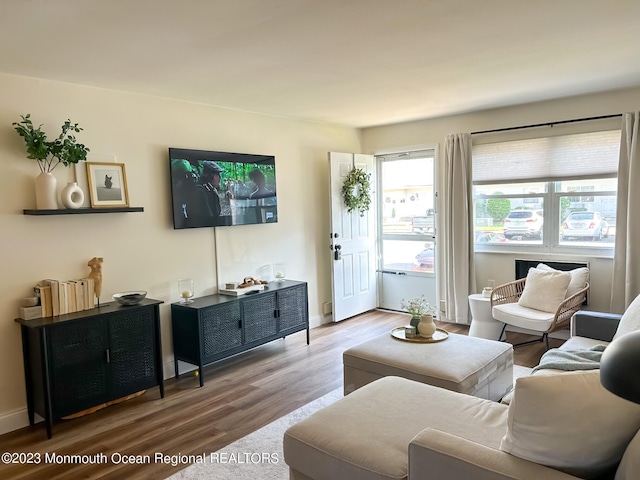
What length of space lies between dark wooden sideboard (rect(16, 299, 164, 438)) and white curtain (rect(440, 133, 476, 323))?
10.9 feet

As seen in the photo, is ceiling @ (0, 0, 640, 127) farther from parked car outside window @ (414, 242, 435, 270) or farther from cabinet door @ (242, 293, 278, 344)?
parked car outside window @ (414, 242, 435, 270)

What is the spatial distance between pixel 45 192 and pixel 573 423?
10.9 feet

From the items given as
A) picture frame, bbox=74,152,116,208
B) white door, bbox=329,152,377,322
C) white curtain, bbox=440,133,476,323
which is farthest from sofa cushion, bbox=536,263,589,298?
picture frame, bbox=74,152,116,208

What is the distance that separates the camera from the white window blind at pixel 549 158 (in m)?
4.35

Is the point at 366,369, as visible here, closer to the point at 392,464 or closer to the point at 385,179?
the point at 392,464

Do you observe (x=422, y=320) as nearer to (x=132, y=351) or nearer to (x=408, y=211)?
(x=132, y=351)

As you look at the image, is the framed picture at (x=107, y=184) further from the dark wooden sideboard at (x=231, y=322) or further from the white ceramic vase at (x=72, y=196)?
the dark wooden sideboard at (x=231, y=322)

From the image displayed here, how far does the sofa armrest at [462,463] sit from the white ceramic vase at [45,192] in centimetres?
286

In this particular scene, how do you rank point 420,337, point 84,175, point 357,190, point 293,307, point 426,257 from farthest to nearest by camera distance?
point 426,257, point 357,190, point 293,307, point 84,175, point 420,337

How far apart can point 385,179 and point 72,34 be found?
4.27m

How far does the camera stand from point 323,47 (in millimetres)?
2727

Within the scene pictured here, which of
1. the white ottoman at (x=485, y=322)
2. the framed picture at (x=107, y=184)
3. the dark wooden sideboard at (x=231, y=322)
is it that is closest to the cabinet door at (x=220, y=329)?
the dark wooden sideboard at (x=231, y=322)

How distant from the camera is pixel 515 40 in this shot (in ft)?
8.97

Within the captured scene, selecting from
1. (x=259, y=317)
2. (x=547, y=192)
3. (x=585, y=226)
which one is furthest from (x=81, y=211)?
(x=585, y=226)
